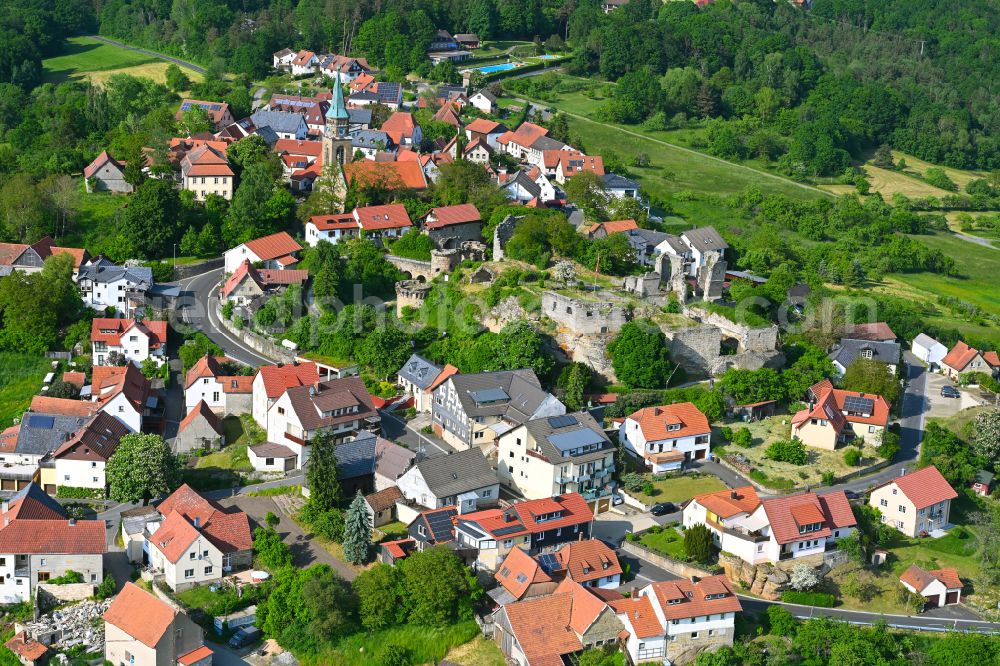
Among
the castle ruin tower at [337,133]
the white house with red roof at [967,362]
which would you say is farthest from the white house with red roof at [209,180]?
the white house with red roof at [967,362]

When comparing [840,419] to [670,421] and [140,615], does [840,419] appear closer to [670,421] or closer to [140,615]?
[670,421]

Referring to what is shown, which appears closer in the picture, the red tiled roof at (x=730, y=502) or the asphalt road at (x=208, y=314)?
the red tiled roof at (x=730, y=502)

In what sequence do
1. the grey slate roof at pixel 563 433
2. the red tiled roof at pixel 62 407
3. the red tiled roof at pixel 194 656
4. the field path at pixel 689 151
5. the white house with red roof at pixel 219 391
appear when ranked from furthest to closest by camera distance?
the field path at pixel 689 151 → the white house with red roof at pixel 219 391 → the red tiled roof at pixel 62 407 → the grey slate roof at pixel 563 433 → the red tiled roof at pixel 194 656

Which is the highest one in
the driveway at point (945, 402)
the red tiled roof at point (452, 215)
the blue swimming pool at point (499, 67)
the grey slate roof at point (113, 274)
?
the red tiled roof at point (452, 215)

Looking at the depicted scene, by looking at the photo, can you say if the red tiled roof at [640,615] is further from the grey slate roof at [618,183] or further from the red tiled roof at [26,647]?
the grey slate roof at [618,183]

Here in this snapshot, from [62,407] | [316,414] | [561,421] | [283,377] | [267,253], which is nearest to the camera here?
[561,421]

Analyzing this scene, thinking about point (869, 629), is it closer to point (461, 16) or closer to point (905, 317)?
point (905, 317)

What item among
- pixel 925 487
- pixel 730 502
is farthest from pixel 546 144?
pixel 730 502

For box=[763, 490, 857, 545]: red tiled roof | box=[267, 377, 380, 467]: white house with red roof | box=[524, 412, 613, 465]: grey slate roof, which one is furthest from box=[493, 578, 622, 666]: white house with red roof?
box=[267, 377, 380, 467]: white house with red roof
